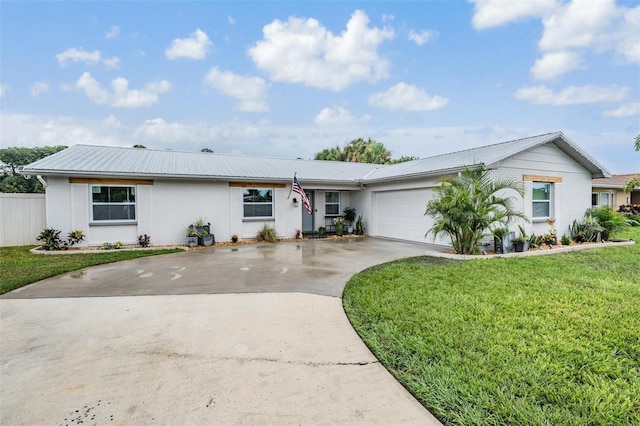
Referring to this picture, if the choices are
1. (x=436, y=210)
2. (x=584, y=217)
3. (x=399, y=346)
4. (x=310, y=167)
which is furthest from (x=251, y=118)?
(x=399, y=346)

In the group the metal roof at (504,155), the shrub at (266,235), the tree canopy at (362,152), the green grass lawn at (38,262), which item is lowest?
the green grass lawn at (38,262)

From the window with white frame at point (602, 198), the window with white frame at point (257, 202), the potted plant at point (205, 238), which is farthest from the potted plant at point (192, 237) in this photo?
the window with white frame at point (602, 198)

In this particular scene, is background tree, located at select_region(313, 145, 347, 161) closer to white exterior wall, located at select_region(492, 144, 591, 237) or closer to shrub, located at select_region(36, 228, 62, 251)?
white exterior wall, located at select_region(492, 144, 591, 237)

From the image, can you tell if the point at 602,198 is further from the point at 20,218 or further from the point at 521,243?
the point at 20,218

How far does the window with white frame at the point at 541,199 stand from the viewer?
11.3 meters

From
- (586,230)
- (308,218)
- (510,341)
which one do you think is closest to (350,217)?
(308,218)

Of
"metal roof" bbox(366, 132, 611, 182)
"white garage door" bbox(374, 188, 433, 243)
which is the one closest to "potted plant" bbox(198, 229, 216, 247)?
"white garage door" bbox(374, 188, 433, 243)

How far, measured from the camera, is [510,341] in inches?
136

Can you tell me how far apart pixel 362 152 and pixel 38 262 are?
22.6 metres

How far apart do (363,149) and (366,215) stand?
13.2 metres

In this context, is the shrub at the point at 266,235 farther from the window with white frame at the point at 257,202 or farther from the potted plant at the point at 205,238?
the potted plant at the point at 205,238

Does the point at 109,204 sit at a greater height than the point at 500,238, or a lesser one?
greater

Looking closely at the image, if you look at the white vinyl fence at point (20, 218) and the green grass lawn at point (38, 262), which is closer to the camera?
the green grass lawn at point (38, 262)

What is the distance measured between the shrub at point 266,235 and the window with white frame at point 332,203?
366cm
